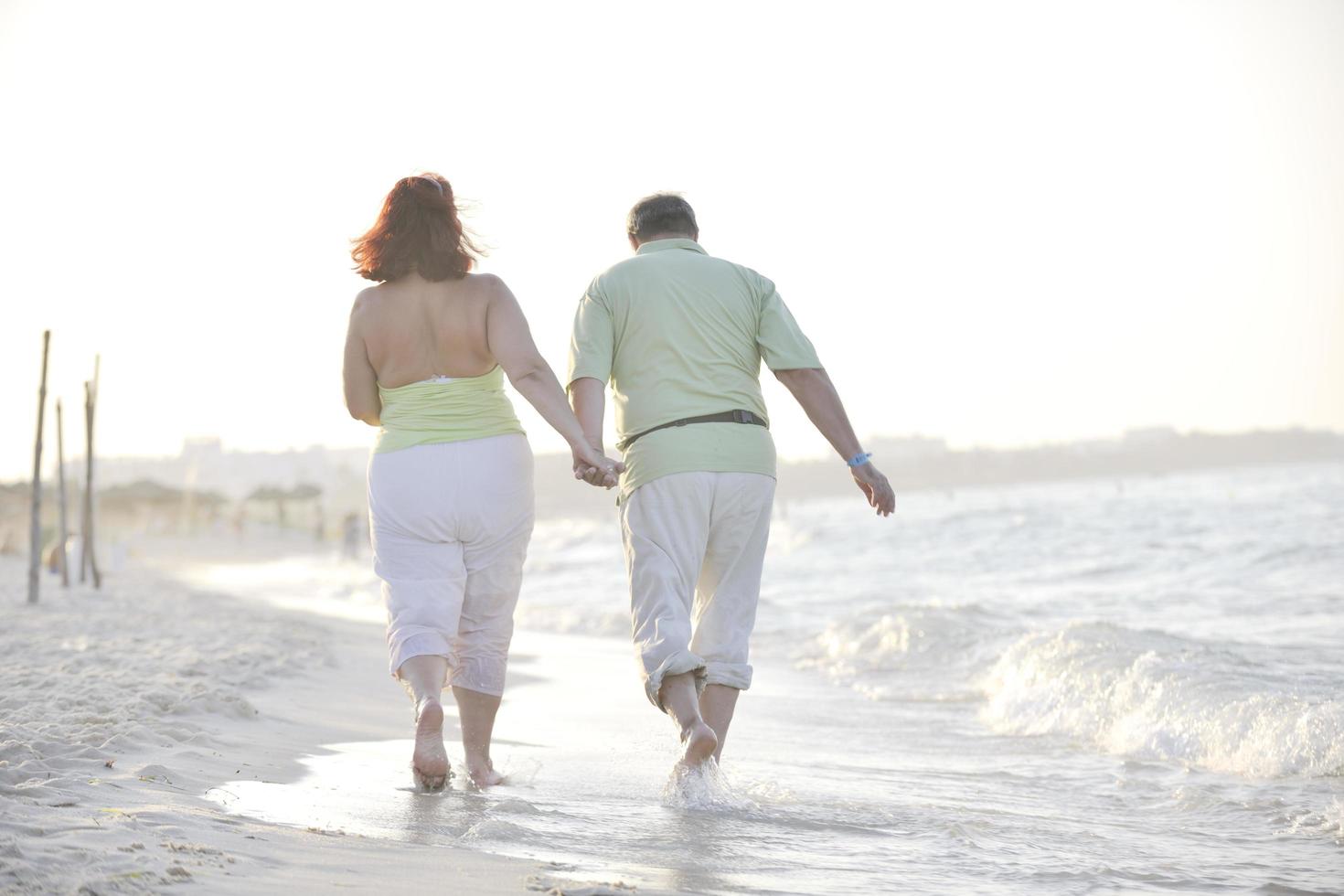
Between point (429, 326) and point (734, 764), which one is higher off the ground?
point (429, 326)

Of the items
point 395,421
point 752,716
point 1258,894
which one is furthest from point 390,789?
point 752,716

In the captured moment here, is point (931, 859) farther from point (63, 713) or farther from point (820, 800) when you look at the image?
point (63, 713)

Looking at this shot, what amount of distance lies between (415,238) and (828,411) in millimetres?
1364

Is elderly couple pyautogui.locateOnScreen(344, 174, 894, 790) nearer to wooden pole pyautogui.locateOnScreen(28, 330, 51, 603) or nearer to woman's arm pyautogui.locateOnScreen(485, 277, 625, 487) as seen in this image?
woman's arm pyautogui.locateOnScreen(485, 277, 625, 487)

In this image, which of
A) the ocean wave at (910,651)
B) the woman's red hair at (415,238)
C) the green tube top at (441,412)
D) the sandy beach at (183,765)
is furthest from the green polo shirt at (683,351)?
the ocean wave at (910,651)

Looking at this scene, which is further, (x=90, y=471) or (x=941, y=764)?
(x=90, y=471)

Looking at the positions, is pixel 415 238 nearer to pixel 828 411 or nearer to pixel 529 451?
pixel 529 451

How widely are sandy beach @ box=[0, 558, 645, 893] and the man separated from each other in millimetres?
1163

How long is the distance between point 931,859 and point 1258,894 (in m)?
0.74

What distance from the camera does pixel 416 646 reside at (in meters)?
3.57

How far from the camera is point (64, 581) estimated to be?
52.3ft

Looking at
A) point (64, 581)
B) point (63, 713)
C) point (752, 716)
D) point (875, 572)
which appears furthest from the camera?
point (875, 572)

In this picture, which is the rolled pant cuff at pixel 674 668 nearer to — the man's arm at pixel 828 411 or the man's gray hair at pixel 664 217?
the man's arm at pixel 828 411

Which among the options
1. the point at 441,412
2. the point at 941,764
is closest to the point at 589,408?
the point at 441,412
